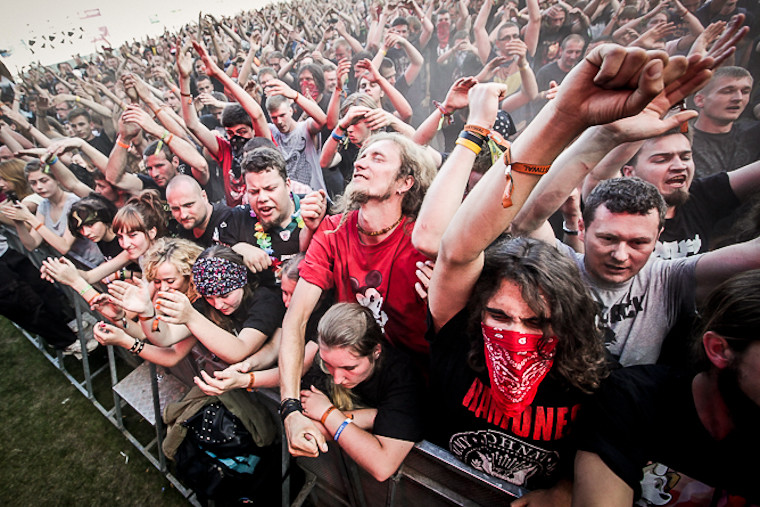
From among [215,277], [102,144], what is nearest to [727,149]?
[215,277]

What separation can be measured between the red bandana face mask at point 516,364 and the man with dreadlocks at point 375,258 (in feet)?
1.88

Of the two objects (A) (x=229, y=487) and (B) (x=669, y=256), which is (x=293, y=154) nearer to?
(A) (x=229, y=487)

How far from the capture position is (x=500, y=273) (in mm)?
1282

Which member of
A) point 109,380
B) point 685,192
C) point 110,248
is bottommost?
point 109,380

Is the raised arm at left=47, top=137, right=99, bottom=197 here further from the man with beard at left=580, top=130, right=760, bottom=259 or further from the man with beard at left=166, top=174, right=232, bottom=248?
the man with beard at left=580, top=130, right=760, bottom=259

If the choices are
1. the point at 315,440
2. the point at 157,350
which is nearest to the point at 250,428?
the point at 315,440

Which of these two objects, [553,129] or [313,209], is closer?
[553,129]

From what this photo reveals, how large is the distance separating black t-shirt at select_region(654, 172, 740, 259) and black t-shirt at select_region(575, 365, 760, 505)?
116 cm

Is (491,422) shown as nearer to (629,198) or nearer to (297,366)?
(297,366)

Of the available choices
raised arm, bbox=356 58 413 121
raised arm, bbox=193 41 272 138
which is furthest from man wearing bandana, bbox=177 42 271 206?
raised arm, bbox=356 58 413 121

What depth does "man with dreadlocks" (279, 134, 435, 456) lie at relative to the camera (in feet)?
6.04

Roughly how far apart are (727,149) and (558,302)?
98.5 inches

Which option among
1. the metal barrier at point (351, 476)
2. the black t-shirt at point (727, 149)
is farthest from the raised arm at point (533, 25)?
the metal barrier at point (351, 476)

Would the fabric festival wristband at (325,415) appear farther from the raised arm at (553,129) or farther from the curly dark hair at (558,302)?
the raised arm at (553,129)
